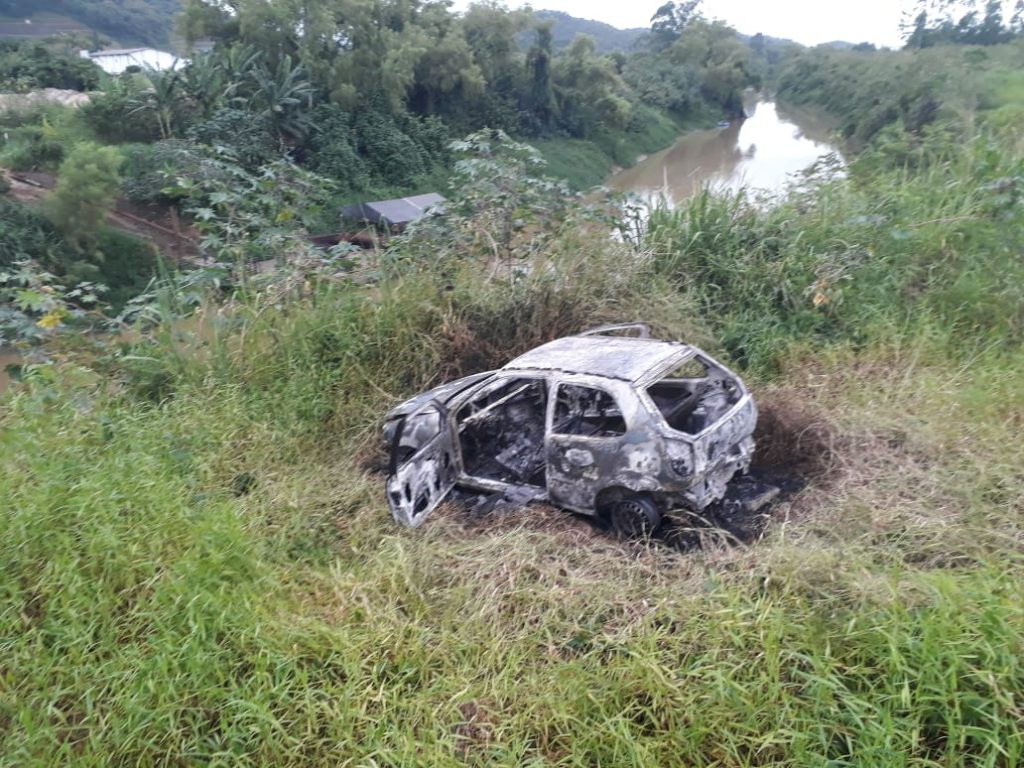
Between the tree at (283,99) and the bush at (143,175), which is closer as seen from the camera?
the bush at (143,175)

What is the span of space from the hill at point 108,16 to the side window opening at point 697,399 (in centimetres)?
5029

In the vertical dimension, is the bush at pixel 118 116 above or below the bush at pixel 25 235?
above

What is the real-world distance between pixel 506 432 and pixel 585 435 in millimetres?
890

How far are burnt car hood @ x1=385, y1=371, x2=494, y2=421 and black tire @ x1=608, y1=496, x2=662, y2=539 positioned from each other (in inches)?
53.5

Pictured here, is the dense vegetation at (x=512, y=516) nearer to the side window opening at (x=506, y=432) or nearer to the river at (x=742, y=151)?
the side window opening at (x=506, y=432)

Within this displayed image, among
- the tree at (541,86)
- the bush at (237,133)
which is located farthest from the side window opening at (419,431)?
the tree at (541,86)

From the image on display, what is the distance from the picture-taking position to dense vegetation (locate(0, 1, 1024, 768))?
2.62 metres

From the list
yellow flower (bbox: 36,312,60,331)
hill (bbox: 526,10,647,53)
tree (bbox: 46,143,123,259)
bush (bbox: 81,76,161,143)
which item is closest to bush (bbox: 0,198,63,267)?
tree (bbox: 46,143,123,259)

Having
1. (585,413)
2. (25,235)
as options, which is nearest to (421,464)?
(585,413)

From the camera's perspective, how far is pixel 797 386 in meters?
5.26

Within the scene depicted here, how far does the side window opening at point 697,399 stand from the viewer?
14.4 feet

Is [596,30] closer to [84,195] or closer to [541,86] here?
[541,86]

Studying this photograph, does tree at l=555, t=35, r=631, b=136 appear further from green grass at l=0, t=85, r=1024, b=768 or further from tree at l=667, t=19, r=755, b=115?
green grass at l=0, t=85, r=1024, b=768

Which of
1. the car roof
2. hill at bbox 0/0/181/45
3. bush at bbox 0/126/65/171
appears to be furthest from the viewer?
hill at bbox 0/0/181/45
